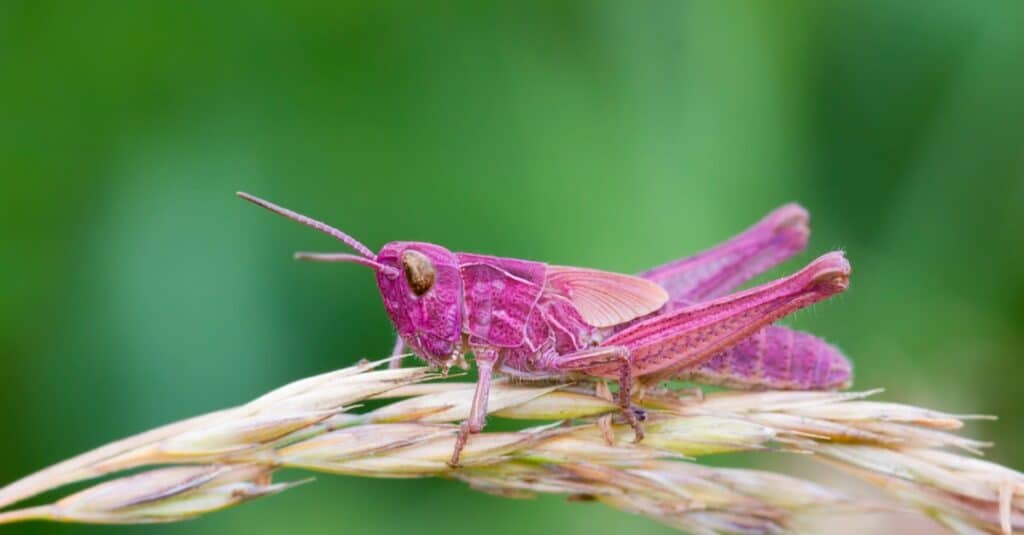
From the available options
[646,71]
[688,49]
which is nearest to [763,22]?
[688,49]

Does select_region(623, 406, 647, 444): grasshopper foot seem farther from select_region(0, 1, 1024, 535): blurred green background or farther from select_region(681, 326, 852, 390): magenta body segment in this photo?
select_region(0, 1, 1024, 535): blurred green background

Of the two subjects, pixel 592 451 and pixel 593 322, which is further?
pixel 593 322

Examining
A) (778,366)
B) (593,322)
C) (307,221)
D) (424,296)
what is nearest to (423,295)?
(424,296)

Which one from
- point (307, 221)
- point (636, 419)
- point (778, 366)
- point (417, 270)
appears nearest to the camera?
point (307, 221)

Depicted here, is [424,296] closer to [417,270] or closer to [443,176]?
[417,270]

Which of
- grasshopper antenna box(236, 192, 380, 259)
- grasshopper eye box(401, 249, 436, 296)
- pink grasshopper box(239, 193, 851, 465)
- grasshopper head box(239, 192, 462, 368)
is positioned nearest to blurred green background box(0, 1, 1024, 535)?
pink grasshopper box(239, 193, 851, 465)

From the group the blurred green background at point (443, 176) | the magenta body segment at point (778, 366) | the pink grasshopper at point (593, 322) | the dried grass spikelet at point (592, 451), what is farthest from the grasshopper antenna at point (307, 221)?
the magenta body segment at point (778, 366)

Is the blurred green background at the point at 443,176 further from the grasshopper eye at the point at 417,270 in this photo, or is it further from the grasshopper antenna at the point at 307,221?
the grasshopper antenna at the point at 307,221
